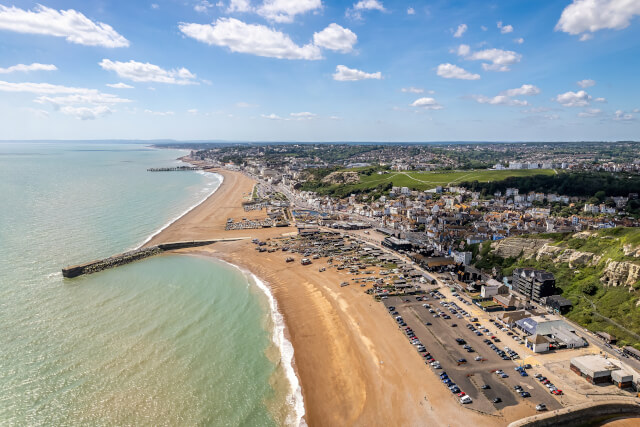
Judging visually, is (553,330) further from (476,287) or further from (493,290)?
(476,287)

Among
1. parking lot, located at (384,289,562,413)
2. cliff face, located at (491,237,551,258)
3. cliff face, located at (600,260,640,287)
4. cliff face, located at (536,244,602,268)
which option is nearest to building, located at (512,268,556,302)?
cliff face, located at (600,260,640,287)

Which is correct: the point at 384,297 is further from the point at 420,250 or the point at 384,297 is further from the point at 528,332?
the point at 420,250

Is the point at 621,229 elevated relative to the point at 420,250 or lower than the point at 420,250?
elevated

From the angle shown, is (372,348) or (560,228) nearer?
(372,348)

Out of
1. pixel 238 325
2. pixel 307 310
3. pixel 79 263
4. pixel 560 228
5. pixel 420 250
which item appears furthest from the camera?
pixel 560 228

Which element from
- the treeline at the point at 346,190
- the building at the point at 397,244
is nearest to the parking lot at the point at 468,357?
the building at the point at 397,244

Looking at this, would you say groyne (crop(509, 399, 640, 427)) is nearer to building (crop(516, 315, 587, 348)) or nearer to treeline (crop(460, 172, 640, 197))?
building (crop(516, 315, 587, 348))

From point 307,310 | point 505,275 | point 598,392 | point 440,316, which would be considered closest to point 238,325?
point 307,310
